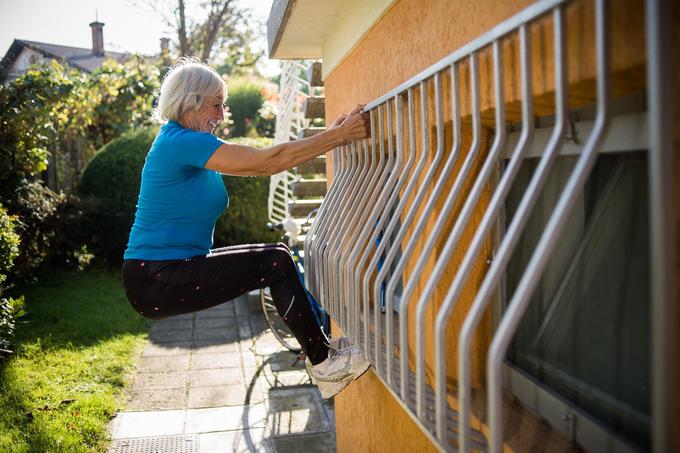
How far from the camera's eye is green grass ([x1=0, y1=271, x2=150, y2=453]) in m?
4.20

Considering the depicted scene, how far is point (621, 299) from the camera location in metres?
1.47

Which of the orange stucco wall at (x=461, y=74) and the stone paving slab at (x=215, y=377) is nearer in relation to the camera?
the orange stucco wall at (x=461, y=74)

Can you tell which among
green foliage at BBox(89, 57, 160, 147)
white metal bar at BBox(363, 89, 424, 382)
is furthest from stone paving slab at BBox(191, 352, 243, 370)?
green foliage at BBox(89, 57, 160, 147)

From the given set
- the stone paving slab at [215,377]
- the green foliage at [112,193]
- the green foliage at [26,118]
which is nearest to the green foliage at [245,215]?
the green foliage at [112,193]

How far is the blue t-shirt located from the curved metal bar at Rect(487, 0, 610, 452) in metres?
2.02

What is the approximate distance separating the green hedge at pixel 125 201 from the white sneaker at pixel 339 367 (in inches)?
304

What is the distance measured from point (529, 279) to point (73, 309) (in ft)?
24.2

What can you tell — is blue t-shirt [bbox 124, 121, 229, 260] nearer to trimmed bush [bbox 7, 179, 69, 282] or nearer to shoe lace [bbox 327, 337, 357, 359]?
shoe lace [bbox 327, 337, 357, 359]

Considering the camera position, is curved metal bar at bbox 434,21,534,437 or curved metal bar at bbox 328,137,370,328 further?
curved metal bar at bbox 328,137,370,328

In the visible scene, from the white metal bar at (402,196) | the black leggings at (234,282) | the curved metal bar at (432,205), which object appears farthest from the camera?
the black leggings at (234,282)

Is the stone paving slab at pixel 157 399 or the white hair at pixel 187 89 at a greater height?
the white hair at pixel 187 89

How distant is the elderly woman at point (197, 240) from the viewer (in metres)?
2.73

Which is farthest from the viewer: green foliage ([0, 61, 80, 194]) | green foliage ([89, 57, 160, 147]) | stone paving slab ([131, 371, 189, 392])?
green foliage ([89, 57, 160, 147])

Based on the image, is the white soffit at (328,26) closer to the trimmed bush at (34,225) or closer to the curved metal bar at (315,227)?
the curved metal bar at (315,227)
